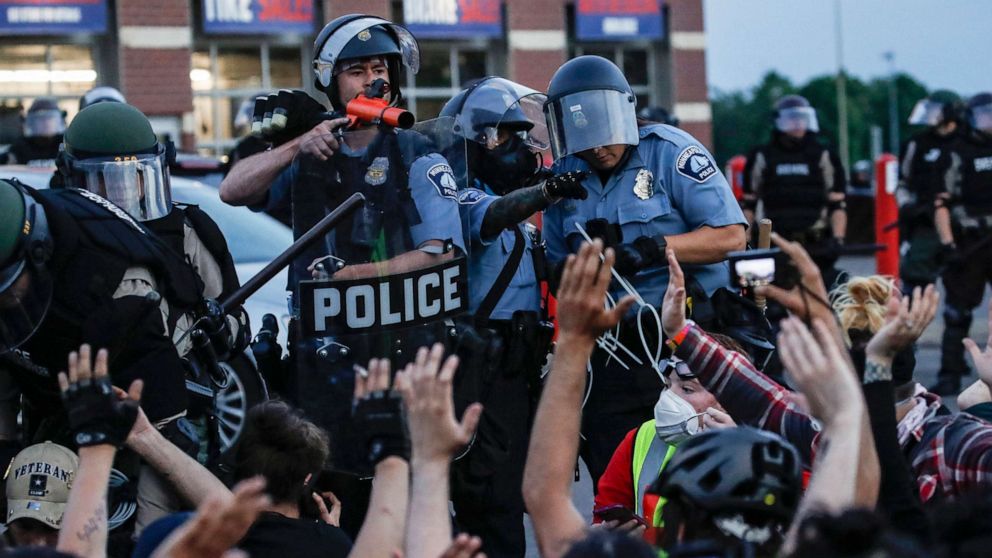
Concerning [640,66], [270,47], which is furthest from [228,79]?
[640,66]

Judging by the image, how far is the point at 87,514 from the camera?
332 centimetres

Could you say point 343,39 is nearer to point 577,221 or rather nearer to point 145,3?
point 577,221

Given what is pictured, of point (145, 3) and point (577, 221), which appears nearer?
point (577, 221)

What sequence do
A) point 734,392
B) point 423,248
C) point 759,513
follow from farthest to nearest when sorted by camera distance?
1. point 423,248
2. point 734,392
3. point 759,513

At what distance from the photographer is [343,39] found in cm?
512

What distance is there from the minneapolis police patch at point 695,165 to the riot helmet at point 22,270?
2075 mm

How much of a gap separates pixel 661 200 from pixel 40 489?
2.20 m

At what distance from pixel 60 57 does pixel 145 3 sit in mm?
1317

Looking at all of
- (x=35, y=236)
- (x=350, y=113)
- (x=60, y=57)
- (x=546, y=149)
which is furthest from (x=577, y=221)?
(x=60, y=57)

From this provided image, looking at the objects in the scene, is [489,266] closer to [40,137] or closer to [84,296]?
[84,296]

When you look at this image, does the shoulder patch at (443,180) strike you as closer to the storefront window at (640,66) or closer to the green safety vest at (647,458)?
the green safety vest at (647,458)

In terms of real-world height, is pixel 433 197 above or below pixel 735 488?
above

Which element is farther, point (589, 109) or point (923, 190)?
point (923, 190)

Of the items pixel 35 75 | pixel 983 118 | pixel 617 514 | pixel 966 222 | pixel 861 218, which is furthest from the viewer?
pixel 861 218
